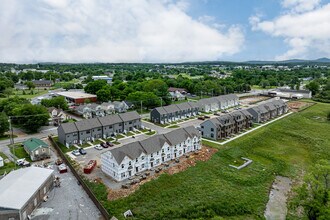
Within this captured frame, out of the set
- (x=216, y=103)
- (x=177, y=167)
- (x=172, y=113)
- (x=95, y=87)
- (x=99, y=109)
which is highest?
(x=95, y=87)

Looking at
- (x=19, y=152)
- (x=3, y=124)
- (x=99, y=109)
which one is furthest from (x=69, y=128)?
(x=99, y=109)

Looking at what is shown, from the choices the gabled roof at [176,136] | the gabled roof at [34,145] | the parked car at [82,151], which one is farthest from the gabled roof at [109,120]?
the gabled roof at [176,136]

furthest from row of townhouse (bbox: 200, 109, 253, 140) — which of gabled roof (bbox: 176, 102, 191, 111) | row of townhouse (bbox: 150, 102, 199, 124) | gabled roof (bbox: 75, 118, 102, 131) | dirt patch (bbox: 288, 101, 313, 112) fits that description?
dirt patch (bbox: 288, 101, 313, 112)

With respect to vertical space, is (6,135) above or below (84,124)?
below

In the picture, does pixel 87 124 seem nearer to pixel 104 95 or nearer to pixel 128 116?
pixel 128 116

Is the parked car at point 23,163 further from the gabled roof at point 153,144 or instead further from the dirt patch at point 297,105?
the dirt patch at point 297,105

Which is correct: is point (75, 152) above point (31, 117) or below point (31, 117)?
below

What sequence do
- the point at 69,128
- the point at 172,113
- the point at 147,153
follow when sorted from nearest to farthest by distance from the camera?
the point at 147,153 < the point at 69,128 < the point at 172,113

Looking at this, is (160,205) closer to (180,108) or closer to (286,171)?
(286,171)

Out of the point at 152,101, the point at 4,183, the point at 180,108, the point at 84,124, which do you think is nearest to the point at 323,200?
the point at 4,183
